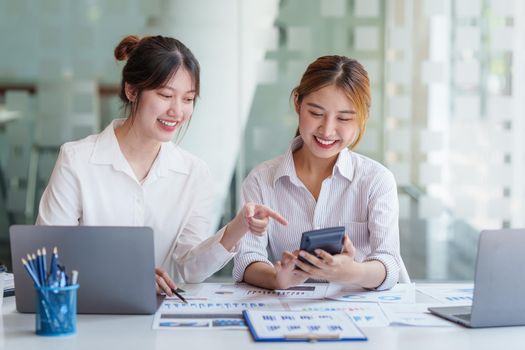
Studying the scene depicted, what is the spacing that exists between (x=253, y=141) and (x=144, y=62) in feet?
8.08

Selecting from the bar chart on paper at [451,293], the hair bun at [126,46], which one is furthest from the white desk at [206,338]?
the hair bun at [126,46]

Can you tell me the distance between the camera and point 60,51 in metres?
4.95

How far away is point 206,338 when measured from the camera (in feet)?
5.98

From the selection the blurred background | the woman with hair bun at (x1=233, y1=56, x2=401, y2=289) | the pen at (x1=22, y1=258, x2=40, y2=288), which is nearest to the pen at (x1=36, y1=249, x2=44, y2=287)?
the pen at (x1=22, y1=258, x2=40, y2=288)

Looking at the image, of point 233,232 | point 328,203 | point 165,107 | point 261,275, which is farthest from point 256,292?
point 165,107

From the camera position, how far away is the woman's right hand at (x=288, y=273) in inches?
87.0

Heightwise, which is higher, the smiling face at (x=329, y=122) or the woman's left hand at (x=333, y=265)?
the smiling face at (x=329, y=122)

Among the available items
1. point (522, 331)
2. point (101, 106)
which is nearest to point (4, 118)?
point (101, 106)

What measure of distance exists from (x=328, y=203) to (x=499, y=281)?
0.76 metres

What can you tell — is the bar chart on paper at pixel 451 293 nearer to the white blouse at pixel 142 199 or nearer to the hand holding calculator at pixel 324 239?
the hand holding calculator at pixel 324 239

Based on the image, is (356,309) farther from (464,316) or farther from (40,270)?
(40,270)

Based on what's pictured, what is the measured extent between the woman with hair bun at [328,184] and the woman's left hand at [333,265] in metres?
0.21

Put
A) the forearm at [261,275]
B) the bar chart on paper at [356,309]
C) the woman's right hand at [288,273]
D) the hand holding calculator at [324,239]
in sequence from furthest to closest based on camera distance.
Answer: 1. the forearm at [261,275]
2. the woman's right hand at [288,273]
3. the hand holding calculator at [324,239]
4. the bar chart on paper at [356,309]

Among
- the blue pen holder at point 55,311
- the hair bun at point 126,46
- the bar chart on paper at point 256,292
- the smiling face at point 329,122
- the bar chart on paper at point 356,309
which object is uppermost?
the hair bun at point 126,46
